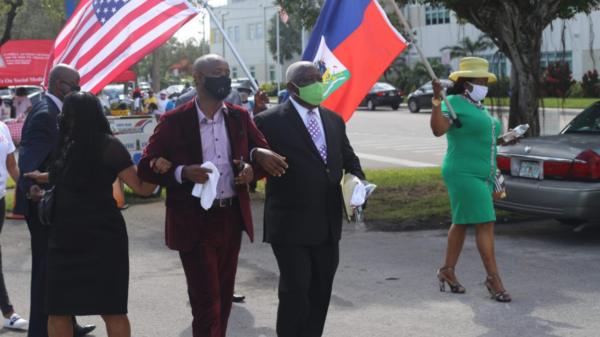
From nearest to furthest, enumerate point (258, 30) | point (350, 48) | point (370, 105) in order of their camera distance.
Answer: point (350, 48), point (370, 105), point (258, 30)

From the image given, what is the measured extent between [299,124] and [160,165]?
992 millimetres

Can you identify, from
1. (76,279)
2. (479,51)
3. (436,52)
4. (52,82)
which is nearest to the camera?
(76,279)

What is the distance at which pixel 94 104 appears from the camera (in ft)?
13.6

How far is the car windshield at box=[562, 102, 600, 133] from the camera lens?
843 centimetres

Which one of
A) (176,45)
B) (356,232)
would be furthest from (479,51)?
(176,45)

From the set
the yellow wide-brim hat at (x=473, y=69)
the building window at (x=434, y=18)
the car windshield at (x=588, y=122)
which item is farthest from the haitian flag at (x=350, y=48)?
the building window at (x=434, y=18)

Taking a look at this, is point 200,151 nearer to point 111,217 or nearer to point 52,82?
point 111,217

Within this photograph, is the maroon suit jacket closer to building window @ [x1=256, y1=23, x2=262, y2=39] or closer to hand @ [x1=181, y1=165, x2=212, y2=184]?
hand @ [x1=181, y1=165, x2=212, y2=184]

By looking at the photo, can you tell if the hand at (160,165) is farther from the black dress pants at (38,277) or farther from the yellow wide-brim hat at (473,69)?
the yellow wide-brim hat at (473,69)

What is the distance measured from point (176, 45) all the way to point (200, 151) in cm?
9518

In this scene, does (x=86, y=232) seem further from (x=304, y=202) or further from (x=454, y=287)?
(x=454, y=287)

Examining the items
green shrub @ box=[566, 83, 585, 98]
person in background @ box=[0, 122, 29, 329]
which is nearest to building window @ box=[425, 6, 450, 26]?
green shrub @ box=[566, 83, 585, 98]

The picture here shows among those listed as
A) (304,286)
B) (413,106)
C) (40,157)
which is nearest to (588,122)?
(304,286)

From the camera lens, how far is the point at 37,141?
4875 millimetres
